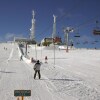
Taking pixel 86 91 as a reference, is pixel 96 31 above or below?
above

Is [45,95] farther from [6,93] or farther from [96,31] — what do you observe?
[96,31]

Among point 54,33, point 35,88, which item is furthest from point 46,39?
point 35,88

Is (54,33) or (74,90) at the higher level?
(54,33)

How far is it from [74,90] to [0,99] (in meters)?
5.68

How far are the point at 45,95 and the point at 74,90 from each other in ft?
9.31

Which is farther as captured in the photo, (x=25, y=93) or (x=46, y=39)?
(x=46, y=39)

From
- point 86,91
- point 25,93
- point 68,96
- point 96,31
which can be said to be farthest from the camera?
point 96,31

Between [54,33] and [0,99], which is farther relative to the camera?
[54,33]

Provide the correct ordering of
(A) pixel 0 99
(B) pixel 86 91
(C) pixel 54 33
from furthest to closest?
1. (C) pixel 54 33
2. (B) pixel 86 91
3. (A) pixel 0 99

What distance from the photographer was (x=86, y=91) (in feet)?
68.9

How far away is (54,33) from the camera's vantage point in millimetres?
179500

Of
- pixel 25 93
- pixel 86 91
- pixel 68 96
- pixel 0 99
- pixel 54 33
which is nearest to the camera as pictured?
pixel 25 93

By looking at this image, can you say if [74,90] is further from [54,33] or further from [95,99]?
[54,33]

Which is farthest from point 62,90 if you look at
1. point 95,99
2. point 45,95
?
point 95,99
